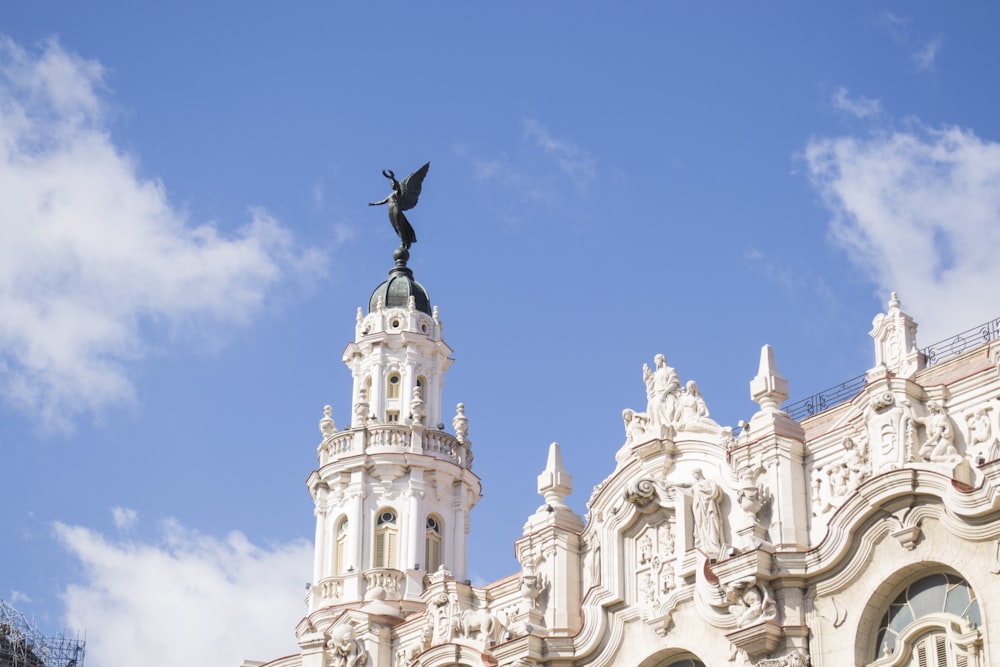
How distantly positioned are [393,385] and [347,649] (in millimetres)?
10354

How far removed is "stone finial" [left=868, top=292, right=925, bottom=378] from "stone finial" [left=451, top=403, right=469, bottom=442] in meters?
19.3

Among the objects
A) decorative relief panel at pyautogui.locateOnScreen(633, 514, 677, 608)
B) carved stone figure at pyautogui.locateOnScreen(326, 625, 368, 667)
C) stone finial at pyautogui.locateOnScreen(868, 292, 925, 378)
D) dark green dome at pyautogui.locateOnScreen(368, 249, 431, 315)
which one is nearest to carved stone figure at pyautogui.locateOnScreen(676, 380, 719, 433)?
decorative relief panel at pyautogui.locateOnScreen(633, 514, 677, 608)

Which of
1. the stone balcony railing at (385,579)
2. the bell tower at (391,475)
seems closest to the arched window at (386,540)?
the bell tower at (391,475)

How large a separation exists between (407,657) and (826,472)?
13.5 metres

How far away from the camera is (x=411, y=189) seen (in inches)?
2221

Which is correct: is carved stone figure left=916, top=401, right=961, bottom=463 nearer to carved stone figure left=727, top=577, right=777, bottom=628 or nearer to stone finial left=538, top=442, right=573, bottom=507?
carved stone figure left=727, top=577, right=777, bottom=628

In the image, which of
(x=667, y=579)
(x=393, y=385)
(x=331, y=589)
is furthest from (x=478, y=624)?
(x=393, y=385)

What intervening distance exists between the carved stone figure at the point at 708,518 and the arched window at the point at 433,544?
1475 cm

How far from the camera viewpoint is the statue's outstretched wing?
56.1 metres

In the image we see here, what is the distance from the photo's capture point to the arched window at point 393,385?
52.4 meters

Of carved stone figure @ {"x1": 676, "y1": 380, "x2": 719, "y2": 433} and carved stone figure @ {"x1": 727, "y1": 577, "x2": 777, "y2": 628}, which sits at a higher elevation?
carved stone figure @ {"x1": 676, "y1": 380, "x2": 719, "y2": 433}

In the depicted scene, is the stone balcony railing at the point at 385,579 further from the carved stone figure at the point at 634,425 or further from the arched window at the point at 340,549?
the carved stone figure at the point at 634,425

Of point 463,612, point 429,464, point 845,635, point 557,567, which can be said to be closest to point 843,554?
point 845,635

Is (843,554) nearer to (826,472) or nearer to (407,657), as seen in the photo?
(826,472)
